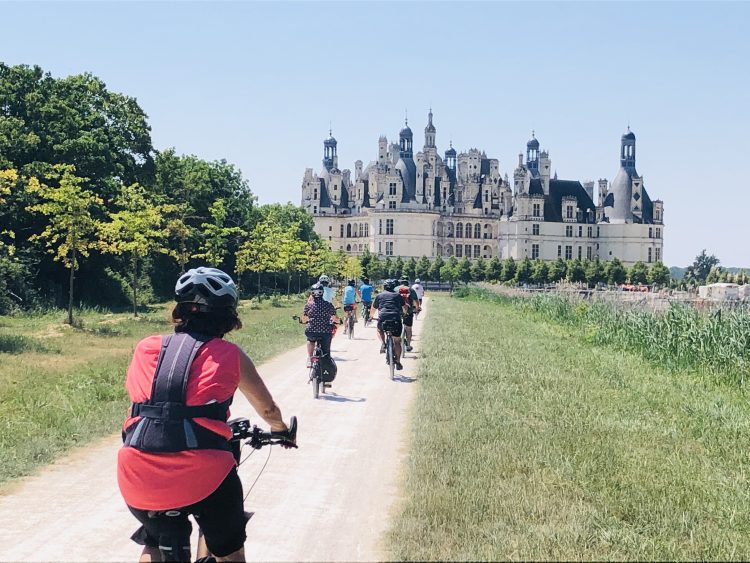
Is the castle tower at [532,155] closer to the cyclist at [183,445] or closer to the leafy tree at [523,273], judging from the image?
the leafy tree at [523,273]

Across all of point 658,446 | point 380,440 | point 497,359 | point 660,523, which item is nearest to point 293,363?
point 497,359

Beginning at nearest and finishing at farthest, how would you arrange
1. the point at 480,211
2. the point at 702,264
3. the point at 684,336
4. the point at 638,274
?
the point at 684,336, the point at 638,274, the point at 480,211, the point at 702,264

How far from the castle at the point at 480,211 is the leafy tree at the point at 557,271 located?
11839 millimetres

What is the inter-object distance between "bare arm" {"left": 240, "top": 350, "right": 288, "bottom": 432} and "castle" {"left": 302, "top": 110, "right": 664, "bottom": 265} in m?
123

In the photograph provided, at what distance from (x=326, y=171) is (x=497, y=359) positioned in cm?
12727

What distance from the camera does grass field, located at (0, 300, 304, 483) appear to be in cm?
1022

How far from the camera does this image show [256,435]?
179 inches

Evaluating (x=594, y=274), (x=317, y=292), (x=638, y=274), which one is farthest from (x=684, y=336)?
(x=638, y=274)

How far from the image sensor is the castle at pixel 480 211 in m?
129

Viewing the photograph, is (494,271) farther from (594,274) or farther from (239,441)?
(239,441)

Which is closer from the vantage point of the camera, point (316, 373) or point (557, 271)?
point (316, 373)

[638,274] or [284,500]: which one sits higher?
[284,500]

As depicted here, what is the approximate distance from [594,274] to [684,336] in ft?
332

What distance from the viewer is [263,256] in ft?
176
